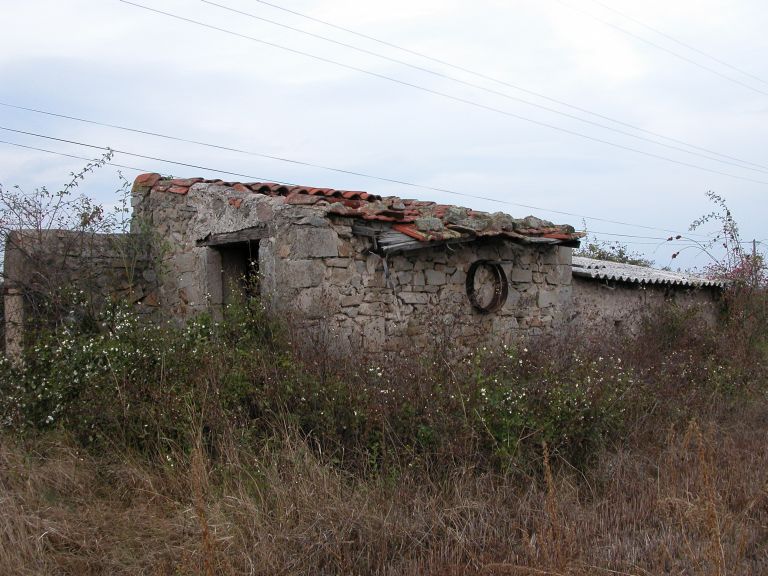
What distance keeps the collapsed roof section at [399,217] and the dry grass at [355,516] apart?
116 inches

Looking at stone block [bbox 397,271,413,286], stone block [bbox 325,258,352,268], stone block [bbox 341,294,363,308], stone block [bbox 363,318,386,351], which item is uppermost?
stone block [bbox 325,258,352,268]

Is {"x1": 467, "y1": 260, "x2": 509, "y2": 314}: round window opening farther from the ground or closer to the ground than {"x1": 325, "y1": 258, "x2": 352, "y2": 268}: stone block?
closer to the ground

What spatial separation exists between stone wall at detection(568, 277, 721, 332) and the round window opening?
1595 millimetres

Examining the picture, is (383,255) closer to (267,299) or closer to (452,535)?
(267,299)

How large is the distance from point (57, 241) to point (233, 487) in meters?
4.50

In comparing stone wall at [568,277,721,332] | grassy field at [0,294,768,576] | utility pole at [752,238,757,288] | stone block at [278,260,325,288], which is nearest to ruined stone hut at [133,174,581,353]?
stone block at [278,260,325,288]

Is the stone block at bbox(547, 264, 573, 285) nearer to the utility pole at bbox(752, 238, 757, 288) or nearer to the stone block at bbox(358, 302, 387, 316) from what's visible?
the stone block at bbox(358, 302, 387, 316)

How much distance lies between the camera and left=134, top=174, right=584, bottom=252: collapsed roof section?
7.41m

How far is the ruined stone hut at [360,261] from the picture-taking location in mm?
7148

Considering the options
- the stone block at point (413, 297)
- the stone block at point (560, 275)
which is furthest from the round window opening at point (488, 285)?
the stone block at point (560, 275)

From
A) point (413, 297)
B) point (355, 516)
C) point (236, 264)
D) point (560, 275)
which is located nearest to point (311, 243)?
point (413, 297)

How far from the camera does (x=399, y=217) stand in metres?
7.64

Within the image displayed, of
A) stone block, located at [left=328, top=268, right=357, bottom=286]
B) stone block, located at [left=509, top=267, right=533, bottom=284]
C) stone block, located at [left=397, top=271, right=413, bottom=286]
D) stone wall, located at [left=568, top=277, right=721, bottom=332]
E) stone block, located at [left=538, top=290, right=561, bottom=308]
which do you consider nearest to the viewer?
stone block, located at [left=328, top=268, right=357, bottom=286]

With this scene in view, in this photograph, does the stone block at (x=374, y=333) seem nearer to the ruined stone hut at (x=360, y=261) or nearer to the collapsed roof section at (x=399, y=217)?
the ruined stone hut at (x=360, y=261)
